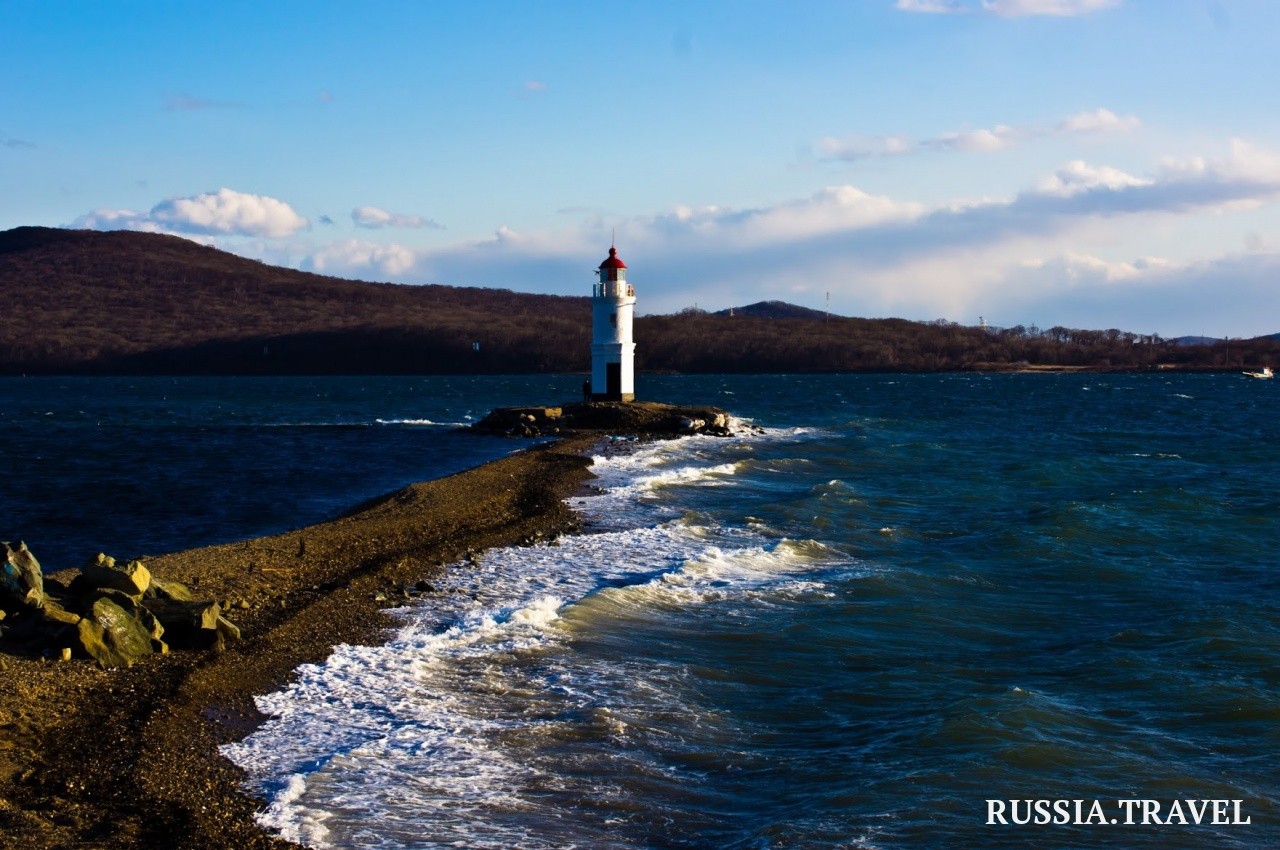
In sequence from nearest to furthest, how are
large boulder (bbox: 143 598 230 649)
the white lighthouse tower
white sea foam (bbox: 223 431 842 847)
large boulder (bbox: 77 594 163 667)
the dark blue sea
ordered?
white sea foam (bbox: 223 431 842 847)
the dark blue sea
large boulder (bbox: 77 594 163 667)
large boulder (bbox: 143 598 230 649)
the white lighthouse tower

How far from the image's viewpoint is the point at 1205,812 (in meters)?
9.53

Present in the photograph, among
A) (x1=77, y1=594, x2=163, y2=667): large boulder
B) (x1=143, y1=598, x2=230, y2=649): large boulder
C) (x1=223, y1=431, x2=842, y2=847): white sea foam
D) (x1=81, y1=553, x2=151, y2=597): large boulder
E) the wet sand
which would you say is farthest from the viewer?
(x1=81, y1=553, x2=151, y2=597): large boulder

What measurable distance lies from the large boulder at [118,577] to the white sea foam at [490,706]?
7.57ft

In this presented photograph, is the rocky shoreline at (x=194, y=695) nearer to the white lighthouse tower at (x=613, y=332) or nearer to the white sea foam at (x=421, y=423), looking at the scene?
the white lighthouse tower at (x=613, y=332)

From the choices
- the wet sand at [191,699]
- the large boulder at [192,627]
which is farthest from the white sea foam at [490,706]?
the large boulder at [192,627]

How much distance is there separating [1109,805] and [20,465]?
3493 cm

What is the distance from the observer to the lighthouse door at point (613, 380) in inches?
1962

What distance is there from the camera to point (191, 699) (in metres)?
11.1

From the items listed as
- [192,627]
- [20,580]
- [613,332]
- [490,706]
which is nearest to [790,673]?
[490,706]

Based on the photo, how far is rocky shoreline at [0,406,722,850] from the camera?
27.4 feet

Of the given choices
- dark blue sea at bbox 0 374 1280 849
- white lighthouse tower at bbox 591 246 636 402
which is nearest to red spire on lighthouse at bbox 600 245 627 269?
white lighthouse tower at bbox 591 246 636 402

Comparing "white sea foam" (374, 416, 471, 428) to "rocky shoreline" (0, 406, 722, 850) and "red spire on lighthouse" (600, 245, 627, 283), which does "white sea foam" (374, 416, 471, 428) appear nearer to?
"red spire on lighthouse" (600, 245, 627, 283)

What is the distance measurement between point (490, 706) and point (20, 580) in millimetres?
5265

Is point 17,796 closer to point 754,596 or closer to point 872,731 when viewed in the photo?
point 872,731
